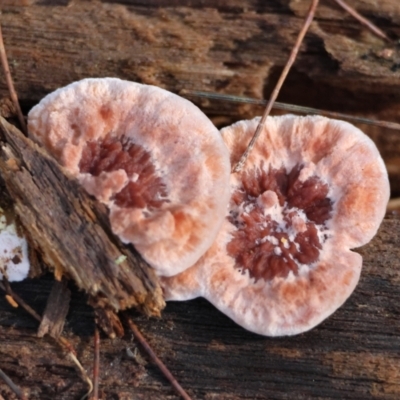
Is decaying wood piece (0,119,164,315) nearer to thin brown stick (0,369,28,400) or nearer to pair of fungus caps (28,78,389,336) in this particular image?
pair of fungus caps (28,78,389,336)

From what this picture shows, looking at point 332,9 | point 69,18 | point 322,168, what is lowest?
point 322,168

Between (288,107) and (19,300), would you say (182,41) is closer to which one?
(288,107)

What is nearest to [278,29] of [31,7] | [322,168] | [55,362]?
[322,168]

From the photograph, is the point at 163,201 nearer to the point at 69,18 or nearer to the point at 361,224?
the point at 361,224

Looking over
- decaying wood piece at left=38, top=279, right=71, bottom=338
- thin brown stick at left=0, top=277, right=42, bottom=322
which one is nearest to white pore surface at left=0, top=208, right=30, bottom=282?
thin brown stick at left=0, top=277, right=42, bottom=322

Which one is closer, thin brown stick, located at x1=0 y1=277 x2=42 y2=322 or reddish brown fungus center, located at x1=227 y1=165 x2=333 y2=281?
reddish brown fungus center, located at x1=227 y1=165 x2=333 y2=281
